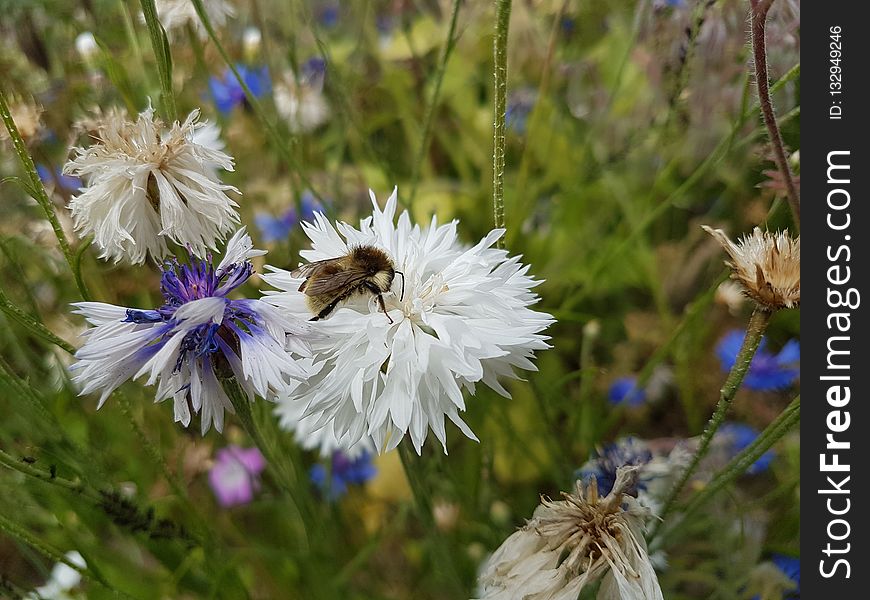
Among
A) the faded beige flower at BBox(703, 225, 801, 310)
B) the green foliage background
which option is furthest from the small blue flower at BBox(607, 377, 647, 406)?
the faded beige flower at BBox(703, 225, 801, 310)

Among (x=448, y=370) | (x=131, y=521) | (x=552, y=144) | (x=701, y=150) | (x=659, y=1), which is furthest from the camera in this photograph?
(x=552, y=144)

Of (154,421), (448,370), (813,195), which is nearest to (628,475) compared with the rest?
(448,370)

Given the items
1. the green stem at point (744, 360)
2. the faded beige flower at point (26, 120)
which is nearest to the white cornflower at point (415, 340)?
the green stem at point (744, 360)

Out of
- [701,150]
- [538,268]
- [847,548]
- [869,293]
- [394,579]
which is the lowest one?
[394,579]

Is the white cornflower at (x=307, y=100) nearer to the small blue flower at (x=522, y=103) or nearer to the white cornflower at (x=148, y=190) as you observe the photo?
the small blue flower at (x=522, y=103)

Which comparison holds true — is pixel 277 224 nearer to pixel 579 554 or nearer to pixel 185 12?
pixel 185 12

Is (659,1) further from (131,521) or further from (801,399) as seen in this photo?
(131,521)
